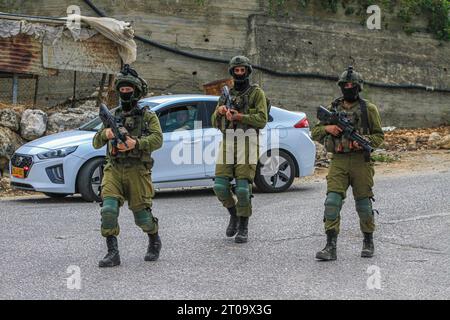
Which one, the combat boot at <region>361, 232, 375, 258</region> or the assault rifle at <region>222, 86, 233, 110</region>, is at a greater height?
the assault rifle at <region>222, 86, 233, 110</region>

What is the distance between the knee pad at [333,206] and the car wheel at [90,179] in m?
5.03

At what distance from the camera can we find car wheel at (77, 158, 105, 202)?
469 inches

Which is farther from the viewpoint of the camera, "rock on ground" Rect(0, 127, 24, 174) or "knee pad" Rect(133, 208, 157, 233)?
"rock on ground" Rect(0, 127, 24, 174)

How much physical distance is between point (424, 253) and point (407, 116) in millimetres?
13628

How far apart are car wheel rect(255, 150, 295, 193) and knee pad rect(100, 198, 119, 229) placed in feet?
18.8

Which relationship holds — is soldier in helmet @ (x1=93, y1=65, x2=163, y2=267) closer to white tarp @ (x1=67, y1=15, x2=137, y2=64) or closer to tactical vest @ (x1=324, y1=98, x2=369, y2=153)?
tactical vest @ (x1=324, y1=98, x2=369, y2=153)

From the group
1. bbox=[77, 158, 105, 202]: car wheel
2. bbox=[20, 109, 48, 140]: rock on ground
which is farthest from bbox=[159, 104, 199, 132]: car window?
bbox=[20, 109, 48, 140]: rock on ground

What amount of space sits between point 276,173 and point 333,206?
5.44m

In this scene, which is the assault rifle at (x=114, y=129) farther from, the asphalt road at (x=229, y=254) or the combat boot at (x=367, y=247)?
the combat boot at (x=367, y=247)

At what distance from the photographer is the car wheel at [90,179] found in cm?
1191

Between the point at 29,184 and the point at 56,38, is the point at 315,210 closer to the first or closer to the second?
the point at 29,184

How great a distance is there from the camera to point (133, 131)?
24.5 feet

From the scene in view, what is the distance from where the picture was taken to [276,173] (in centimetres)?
1302

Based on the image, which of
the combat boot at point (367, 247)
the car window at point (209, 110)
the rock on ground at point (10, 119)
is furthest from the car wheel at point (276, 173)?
the combat boot at point (367, 247)
